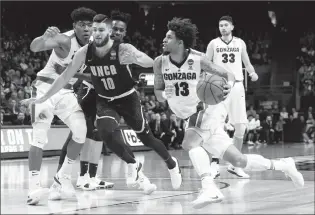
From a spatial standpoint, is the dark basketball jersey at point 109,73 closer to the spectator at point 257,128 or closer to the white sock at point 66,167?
the white sock at point 66,167

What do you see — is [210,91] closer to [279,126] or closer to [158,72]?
[158,72]

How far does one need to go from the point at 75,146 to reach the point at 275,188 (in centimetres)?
258

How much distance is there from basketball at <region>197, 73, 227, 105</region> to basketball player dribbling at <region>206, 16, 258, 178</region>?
308 centimetres

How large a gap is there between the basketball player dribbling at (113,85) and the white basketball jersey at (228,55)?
2904 millimetres

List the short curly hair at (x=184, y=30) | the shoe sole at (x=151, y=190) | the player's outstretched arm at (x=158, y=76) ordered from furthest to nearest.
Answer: the shoe sole at (x=151, y=190)
the player's outstretched arm at (x=158, y=76)
the short curly hair at (x=184, y=30)

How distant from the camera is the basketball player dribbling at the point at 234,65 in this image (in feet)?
33.4

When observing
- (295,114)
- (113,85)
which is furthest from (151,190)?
(295,114)

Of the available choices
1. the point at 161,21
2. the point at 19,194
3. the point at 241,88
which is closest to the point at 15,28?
the point at 161,21

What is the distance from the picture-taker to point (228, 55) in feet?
33.8

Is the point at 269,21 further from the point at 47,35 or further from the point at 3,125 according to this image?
the point at 47,35

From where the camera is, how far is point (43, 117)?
7445mm

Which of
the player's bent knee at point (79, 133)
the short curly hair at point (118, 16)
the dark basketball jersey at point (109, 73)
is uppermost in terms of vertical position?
the short curly hair at point (118, 16)

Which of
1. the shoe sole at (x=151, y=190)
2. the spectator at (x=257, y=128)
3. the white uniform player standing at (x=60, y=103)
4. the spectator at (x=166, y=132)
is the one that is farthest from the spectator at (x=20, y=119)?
A: the spectator at (x=257, y=128)

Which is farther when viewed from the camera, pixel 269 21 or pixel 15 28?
pixel 269 21
